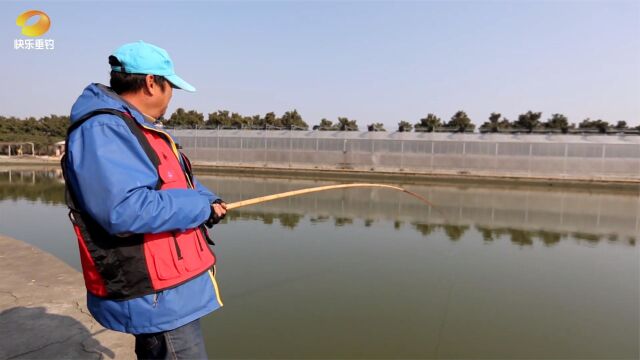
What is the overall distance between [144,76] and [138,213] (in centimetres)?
62

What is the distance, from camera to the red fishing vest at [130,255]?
1.39 meters

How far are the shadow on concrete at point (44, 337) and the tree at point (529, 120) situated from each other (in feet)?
129

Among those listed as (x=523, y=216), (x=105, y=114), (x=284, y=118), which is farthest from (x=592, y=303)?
(x=284, y=118)

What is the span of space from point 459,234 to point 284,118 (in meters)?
36.5

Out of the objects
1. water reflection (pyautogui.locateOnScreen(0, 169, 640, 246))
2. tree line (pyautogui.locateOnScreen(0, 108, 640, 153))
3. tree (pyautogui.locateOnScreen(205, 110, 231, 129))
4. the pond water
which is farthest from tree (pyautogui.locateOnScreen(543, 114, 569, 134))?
tree (pyautogui.locateOnScreen(205, 110, 231, 129))

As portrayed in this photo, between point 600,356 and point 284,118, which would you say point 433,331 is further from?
point 284,118

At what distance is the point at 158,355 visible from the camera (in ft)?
5.08

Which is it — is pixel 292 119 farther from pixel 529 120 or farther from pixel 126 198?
pixel 126 198

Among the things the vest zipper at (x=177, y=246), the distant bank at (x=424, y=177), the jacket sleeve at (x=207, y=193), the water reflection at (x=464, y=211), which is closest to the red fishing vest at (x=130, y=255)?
the vest zipper at (x=177, y=246)

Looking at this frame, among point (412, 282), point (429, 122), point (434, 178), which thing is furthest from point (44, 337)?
point (429, 122)

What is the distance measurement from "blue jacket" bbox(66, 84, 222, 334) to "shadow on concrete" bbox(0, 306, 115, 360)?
5.81ft

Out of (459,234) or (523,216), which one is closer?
(459,234)

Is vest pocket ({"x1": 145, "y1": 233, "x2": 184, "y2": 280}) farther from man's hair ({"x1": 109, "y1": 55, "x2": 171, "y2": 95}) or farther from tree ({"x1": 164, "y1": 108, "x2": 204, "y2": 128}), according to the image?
tree ({"x1": 164, "y1": 108, "x2": 204, "y2": 128})

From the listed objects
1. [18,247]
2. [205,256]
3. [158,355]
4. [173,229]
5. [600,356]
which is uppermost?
[173,229]
